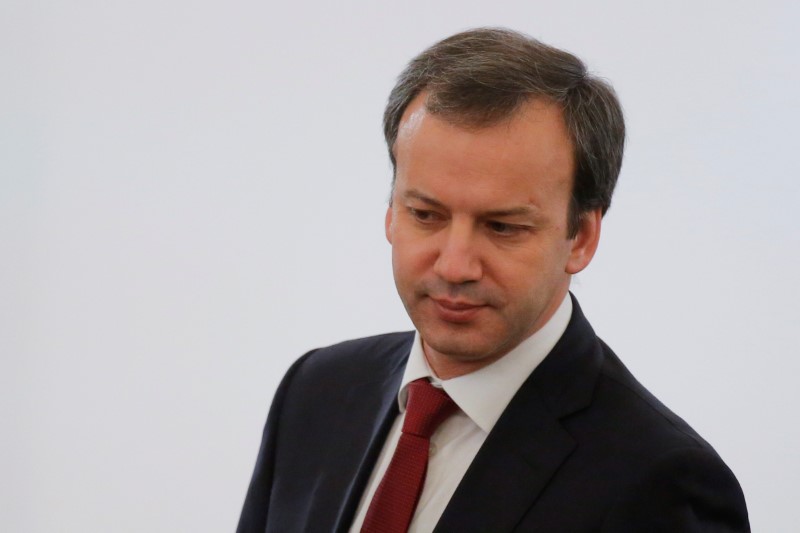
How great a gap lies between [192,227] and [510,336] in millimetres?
1719

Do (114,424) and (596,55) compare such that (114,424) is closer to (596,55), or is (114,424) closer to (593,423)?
(596,55)

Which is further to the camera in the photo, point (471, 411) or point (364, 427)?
point (364, 427)

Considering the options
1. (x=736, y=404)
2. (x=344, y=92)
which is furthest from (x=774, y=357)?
(x=344, y=92)

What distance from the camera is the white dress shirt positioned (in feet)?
5.60

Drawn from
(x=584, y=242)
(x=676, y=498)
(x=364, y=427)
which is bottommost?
(x=676, y=498)

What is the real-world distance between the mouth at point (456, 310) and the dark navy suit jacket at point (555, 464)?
168 millimetres

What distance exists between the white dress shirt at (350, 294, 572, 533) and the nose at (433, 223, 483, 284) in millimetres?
199

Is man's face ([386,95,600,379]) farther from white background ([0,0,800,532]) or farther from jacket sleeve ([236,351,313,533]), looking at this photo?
white background ([0,0,800,532])

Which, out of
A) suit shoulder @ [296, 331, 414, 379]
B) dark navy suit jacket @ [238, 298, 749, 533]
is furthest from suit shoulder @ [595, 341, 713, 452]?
suit shoulder @ [296, 331, 414, 379]

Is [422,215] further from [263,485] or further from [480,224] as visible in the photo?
[263,485]

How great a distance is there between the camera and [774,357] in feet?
9.33

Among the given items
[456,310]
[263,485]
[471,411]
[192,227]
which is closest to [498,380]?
[471,411]

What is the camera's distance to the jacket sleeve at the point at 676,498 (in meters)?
1.51

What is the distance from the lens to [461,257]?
1.56 metres
